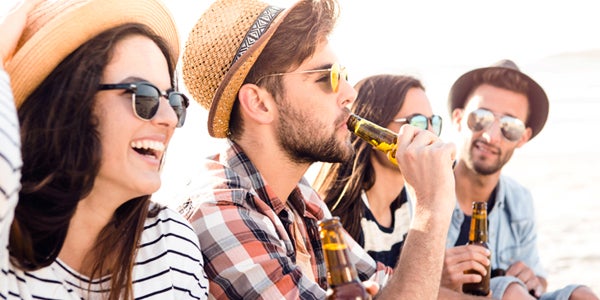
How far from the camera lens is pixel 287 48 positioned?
3678 millimetres

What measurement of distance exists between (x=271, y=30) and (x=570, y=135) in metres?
11.6

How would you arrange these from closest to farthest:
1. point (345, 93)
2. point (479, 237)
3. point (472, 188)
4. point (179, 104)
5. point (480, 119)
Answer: point (179, 104) < point (345, 93) < point (479, 237) < point (472, 188) < point (480, 119)

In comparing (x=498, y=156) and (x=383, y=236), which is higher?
(x=498, y=156)

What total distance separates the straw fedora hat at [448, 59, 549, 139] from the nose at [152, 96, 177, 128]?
3.90 metres

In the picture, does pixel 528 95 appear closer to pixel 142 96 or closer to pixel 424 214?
pixel 424 214

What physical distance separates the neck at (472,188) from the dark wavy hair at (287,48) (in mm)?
2452

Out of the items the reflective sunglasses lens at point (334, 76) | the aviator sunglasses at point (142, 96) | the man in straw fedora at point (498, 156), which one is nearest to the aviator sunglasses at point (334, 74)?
the reflective sunglasses lens at point (334, 76)

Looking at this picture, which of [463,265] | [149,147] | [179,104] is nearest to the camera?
[149,147]

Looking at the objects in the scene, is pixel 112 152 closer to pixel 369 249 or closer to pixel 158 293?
pixel 158 293

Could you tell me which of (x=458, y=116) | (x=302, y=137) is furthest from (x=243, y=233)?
(x=458, y=116)

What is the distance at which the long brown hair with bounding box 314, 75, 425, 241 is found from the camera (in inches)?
194

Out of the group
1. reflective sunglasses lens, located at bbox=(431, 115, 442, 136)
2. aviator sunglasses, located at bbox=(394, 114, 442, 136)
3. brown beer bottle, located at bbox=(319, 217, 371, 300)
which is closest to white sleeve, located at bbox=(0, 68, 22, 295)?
brown beer bottle, located at bbox=(319, 217, 371, 300)

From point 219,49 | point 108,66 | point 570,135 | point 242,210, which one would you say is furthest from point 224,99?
point 570,135

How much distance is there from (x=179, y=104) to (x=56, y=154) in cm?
52
